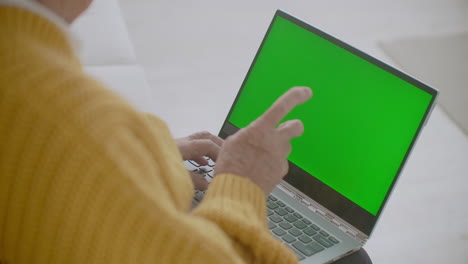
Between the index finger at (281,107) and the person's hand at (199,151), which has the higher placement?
the index finger at (281,107)

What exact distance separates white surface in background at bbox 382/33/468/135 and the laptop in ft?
3.86

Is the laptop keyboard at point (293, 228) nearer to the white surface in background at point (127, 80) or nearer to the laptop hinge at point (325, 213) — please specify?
the laptop hinge at point (325, 213)

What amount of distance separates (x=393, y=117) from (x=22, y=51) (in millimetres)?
627

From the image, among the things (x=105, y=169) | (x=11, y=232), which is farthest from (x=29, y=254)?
(x=105, y=169)

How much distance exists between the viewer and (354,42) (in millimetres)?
2375

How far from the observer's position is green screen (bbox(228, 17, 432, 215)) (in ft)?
3.23

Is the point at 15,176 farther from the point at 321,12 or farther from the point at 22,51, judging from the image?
the point at 321,12

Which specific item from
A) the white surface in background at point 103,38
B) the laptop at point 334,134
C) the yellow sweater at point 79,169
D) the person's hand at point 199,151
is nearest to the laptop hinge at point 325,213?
the laptop at point 334,134

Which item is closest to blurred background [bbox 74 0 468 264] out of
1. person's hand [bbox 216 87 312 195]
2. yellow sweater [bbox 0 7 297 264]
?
person's hand [bbox 216 87 312 195]

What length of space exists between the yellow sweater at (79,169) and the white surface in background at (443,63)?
1.69 meters

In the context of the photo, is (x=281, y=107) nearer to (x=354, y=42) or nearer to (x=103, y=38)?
Answer: (x=103, y=38)

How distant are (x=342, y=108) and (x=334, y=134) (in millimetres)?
47

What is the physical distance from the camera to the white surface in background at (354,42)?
174 cm

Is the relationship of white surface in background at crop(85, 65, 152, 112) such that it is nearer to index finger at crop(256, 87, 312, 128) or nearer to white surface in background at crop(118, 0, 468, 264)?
white surface in background at crop(118, 0, 468, 264)
